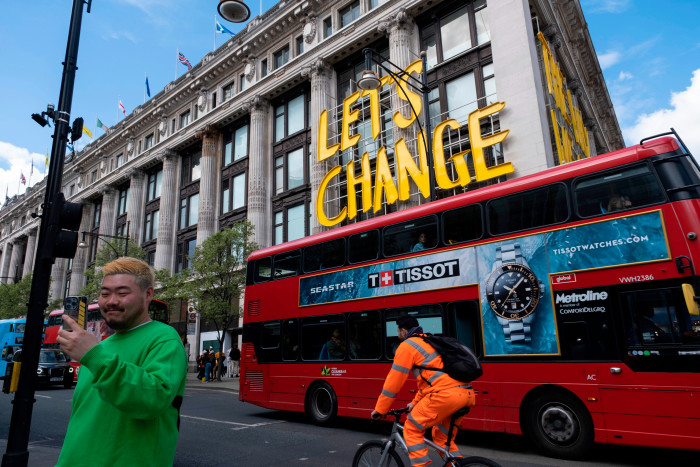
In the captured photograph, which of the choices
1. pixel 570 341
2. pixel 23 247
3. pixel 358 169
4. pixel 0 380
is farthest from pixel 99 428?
pixel 23 247

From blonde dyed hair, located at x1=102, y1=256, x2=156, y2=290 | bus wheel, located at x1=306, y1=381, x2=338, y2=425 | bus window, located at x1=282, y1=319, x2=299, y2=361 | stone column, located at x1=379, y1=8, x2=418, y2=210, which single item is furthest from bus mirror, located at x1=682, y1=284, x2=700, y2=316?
stone column, located at x1=379, y1=8, x2=418, y2=210

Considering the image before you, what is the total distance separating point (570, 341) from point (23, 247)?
81.5m

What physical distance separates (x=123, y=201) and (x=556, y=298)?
46209mm

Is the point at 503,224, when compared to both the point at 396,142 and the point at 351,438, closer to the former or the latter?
the point at 351,438

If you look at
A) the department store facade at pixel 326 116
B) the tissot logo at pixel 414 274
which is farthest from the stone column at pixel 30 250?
the tissot logo at pixel 414 274

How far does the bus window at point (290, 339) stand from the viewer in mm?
12000

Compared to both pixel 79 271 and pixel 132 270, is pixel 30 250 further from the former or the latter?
pixel 132 270

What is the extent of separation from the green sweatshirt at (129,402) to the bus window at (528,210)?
716 centimetres

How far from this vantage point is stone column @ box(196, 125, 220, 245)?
33750mm

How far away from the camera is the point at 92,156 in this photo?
5012cm

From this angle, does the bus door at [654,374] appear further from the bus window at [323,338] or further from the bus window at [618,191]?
the bus window at [323,338]

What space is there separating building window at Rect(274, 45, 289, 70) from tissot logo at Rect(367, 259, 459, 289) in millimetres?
25260

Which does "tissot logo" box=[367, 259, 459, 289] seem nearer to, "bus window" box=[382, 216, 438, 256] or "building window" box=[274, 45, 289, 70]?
"bus window" box=[382, 216, 438, 256]

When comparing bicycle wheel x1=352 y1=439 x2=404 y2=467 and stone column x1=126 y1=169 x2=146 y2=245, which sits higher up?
stone column x1=126 y1=169 x2=146 y2=245
